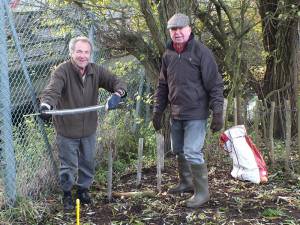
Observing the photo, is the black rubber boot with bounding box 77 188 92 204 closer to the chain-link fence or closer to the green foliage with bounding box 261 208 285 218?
the chain-link fence

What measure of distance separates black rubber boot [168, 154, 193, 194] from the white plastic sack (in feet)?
2.13

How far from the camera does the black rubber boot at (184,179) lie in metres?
5.14

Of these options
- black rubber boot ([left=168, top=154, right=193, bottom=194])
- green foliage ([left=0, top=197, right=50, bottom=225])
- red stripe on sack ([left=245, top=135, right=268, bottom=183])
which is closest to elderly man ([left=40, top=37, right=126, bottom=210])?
green foliage ([left=0, top=197, right=50, bottom=225])

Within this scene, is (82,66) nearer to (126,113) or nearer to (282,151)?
(126,113)

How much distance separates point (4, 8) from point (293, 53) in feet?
16.3

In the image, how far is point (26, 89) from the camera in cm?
482

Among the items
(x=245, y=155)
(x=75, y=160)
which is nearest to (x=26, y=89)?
(x=75, y=160)

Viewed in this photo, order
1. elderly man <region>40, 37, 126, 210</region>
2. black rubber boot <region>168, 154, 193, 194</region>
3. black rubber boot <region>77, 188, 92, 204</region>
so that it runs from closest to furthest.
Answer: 1. elderly man <region>40, 37, 126, 210</region>
2. black rubber boot <region>77, 188, 92, 204</region>
3. black rubber boot <region>168, 154, 193, 194</region>

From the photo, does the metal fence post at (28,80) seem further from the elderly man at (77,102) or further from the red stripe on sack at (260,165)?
the red stripe on sack at (260,165)

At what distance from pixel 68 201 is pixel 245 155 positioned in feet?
6.82

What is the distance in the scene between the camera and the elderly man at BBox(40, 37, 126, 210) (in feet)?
14.7

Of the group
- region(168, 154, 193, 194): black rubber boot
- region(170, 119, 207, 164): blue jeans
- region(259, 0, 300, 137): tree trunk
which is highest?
region(259, 0, 300, 137): tree trunk

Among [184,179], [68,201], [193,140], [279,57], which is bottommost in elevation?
[68,201]

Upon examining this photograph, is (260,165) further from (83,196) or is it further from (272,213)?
(83,196)
